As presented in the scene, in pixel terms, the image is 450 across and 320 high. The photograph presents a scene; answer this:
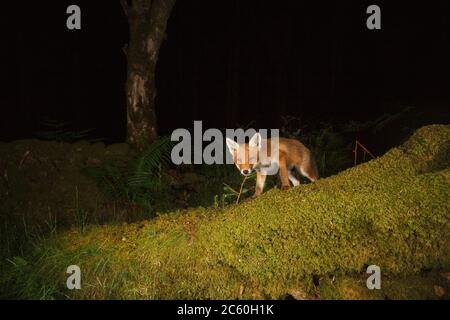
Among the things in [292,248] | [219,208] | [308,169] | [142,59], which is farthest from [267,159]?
[142,59]

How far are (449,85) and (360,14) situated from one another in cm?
779

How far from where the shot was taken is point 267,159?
6664 millimetres

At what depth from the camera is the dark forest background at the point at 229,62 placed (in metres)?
20.8

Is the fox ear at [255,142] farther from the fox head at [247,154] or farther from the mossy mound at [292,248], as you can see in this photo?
the mossy mound at [292,248]

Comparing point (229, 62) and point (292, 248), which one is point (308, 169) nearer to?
point (292, 248)

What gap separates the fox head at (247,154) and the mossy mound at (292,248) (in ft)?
7.32

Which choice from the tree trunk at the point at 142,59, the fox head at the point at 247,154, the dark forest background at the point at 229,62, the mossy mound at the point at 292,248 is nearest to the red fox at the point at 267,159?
the fox head at the point at 247,154

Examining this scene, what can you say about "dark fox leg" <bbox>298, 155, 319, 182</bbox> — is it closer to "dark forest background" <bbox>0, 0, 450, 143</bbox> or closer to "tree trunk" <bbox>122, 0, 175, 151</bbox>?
"tree trunk" <bbox>122, 0, 175, 151</bbox>

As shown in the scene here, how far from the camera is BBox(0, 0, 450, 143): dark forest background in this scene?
2081 centimetres

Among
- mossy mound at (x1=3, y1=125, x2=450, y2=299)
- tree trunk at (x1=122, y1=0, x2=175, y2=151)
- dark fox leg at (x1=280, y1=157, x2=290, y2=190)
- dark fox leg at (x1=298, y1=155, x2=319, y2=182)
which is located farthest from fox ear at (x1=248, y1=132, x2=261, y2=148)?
tree trunk at (x1=122, y1=0, x2=175, y2=151)

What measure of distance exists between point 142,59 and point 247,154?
359 centimetres

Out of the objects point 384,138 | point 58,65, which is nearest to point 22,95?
point 58,65

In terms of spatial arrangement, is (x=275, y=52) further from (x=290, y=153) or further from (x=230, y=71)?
(x=290, y=153)

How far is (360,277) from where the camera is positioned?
3.22m
